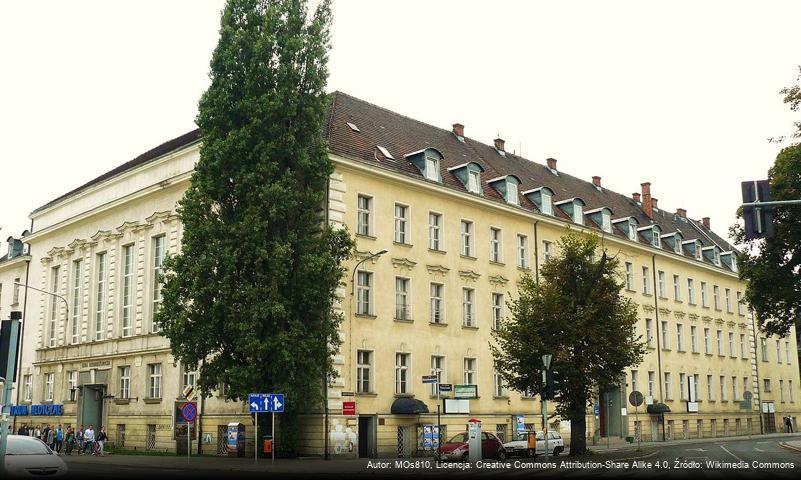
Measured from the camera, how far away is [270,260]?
3316cm

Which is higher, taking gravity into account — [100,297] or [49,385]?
[100,297]

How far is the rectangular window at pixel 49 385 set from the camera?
176 ft

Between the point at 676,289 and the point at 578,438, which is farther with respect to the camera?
the point at 676,289

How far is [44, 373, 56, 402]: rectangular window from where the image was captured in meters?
53.6

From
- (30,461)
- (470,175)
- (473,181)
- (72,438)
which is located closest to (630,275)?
(473,181)

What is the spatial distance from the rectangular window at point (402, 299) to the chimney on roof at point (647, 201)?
36061 millimetres

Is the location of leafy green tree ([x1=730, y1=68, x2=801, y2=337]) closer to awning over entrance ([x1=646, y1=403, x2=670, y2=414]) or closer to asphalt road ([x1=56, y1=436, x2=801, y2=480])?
asphalt road ([x1=56, y1=436, x2=801, y2=480])

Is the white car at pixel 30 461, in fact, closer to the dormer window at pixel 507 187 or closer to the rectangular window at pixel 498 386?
the rectangular window at pixel 498 386

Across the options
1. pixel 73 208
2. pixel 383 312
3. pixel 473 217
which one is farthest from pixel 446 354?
pixel 73 208

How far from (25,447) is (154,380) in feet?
81.9

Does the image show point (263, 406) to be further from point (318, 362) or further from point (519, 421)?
point (519, 421)

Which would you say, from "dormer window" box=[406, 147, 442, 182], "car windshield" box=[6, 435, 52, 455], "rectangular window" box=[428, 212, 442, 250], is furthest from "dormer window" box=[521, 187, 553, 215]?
"car windshield" box=[6, 435, 52, 455]

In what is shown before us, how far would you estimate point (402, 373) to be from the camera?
4162 centimetres

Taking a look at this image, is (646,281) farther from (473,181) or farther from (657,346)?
(473,181)
